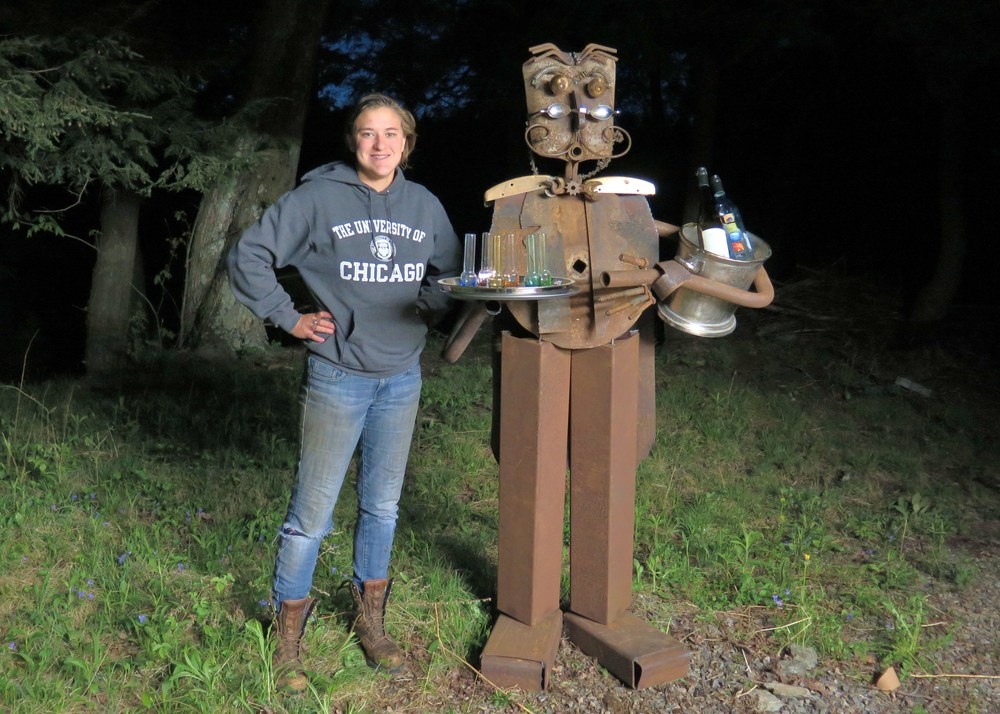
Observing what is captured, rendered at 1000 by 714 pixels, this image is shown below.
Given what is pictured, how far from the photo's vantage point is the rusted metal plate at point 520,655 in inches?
129

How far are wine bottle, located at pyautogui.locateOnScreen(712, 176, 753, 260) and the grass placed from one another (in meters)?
1.51

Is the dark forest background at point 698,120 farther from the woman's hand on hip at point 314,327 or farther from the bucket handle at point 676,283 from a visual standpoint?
the bucket handle at point 676,283

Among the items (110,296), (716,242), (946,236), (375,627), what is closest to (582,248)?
(716,242)

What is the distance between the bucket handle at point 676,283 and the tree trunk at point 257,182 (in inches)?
180

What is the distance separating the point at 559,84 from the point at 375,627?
194 cm

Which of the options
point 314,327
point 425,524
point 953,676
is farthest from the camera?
point 425,524

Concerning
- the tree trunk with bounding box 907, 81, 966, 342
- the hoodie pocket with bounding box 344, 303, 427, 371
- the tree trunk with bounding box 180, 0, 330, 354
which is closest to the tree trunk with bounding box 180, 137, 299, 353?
the tree trunk with bounding box 180, 0, 330, 354

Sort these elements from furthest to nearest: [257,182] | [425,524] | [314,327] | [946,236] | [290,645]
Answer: [946,236] → [257,182] → [425,524] → [290,645] → [314,327]

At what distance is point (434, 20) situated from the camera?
9.34 meters

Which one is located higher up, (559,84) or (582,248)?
(559,84)

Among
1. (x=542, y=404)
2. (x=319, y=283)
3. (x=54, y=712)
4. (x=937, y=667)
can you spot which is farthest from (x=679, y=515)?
(x=54, y=712)

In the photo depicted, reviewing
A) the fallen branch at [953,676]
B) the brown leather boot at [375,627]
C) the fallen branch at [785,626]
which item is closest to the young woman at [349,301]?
the brown leather boot at [375,627]

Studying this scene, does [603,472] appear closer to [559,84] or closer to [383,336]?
[383,336]

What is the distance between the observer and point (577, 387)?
3305 mm
